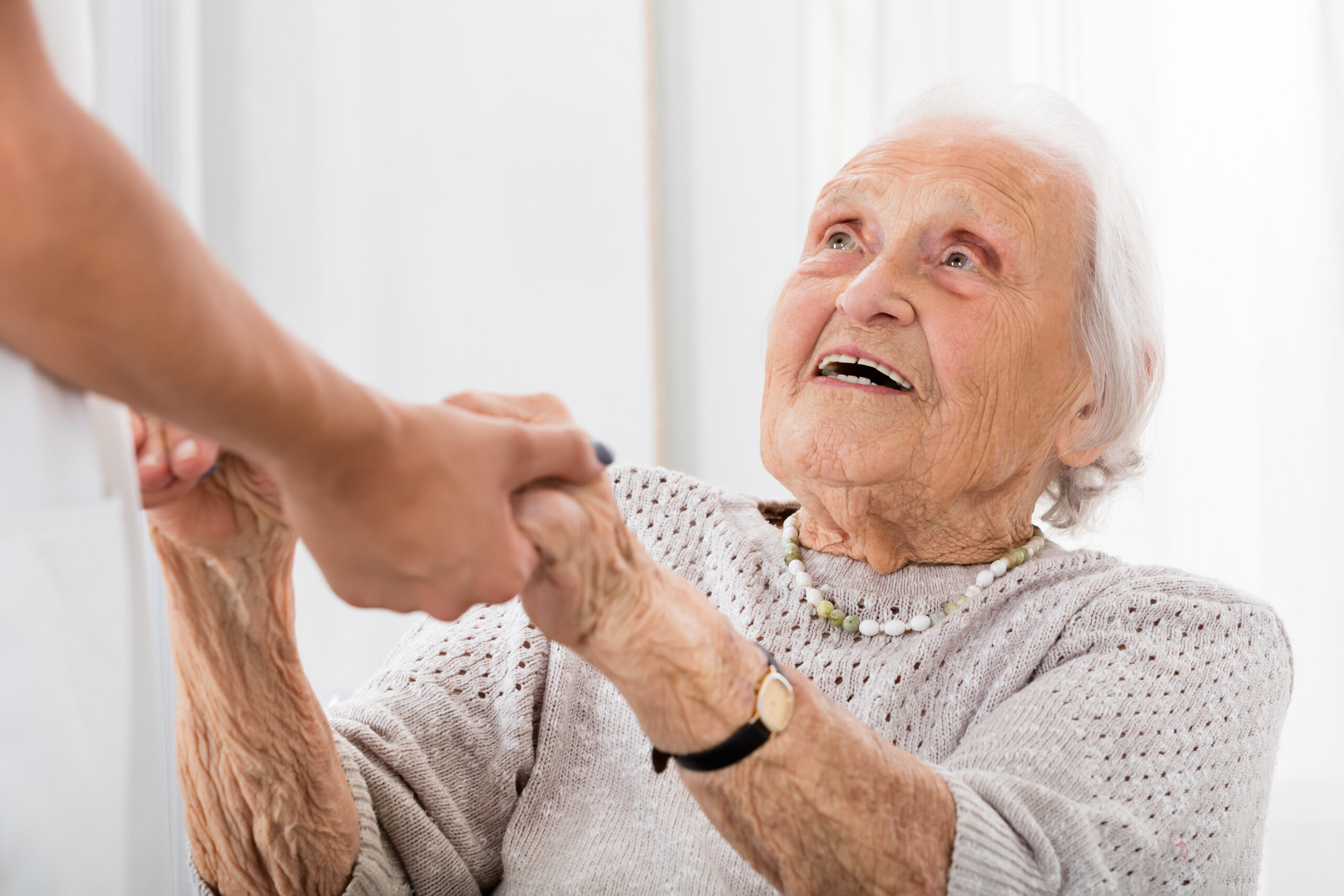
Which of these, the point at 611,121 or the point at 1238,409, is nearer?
the point at 1238,409

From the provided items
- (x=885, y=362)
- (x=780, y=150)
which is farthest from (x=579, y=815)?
(x=780, y=150)

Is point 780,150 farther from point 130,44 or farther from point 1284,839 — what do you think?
point 1284,839

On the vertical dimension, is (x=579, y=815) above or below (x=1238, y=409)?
below

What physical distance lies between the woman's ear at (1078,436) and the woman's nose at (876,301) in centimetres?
28

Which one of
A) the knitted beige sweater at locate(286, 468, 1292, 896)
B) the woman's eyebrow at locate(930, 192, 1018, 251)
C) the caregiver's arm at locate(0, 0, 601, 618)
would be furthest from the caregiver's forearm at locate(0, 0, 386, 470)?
the woman's eyebrow at locate(930, 192, 1018, 251)

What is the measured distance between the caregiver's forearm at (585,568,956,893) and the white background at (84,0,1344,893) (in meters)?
1.03

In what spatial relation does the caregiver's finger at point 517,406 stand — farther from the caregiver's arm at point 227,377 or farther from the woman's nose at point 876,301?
the woman's nose at point 876,301

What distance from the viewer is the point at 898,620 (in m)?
1.32

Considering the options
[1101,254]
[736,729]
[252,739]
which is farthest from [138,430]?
[1101,254]

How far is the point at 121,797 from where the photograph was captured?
2.04 ft

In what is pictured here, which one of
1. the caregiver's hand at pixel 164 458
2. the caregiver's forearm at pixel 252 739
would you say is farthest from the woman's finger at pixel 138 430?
the caregiver's forearm at pixel 252 739

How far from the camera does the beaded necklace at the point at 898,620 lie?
51.1 inches

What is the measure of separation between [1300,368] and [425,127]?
2.01 metres

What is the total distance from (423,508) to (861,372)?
850 millimetres
